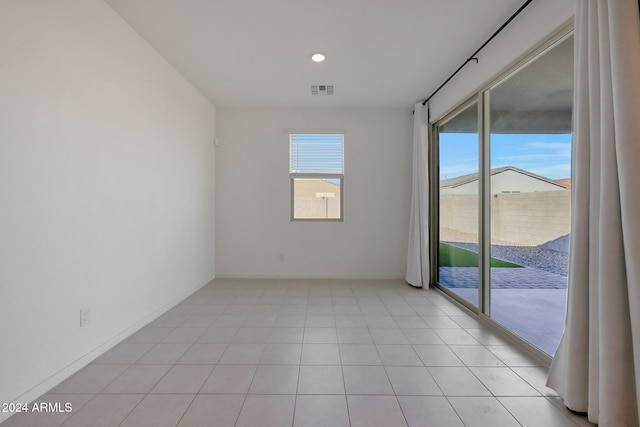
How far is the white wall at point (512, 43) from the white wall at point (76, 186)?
3.38 meters

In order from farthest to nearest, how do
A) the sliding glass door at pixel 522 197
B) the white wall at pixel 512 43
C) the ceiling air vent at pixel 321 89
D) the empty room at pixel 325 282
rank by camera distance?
the ceiling air vent at pixel 321 89
the sliding glass door at pixel 522 197
the white wall at pixel 512 43
the empty room at pixel 325 282

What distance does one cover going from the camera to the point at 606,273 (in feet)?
4.73

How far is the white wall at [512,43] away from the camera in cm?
203

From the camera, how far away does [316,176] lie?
16.0ft

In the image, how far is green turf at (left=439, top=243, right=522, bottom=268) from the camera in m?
2.80

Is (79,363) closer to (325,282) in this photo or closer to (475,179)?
(325,282)

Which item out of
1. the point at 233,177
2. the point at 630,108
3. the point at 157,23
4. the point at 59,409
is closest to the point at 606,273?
the point at 630,108

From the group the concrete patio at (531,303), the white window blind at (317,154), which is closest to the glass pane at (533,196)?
the concrete patio at (531,303)

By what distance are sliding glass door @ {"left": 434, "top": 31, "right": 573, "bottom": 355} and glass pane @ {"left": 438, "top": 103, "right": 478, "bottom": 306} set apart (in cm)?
2

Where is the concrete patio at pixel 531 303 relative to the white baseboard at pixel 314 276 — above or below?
above

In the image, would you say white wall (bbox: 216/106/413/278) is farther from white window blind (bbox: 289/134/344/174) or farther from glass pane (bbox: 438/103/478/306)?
glass pane (bbox: 438/103/478/306)

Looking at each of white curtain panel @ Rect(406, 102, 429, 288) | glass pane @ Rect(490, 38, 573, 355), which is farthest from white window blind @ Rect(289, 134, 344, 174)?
glass pane @ Rect(490, 38, 573, 355)

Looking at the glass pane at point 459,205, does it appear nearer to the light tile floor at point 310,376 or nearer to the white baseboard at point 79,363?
the light tile floor at point 310,376

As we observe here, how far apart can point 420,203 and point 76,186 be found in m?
3.98
